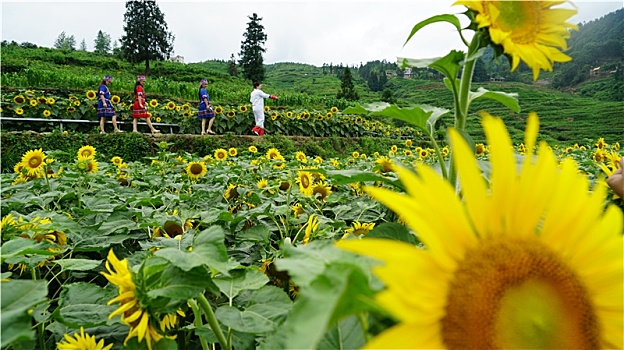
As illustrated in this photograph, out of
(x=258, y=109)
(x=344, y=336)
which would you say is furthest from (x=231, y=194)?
(x=258, y=109)

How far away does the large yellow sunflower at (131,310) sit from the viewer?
62 centimetres

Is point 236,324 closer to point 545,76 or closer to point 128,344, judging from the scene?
point 128,344

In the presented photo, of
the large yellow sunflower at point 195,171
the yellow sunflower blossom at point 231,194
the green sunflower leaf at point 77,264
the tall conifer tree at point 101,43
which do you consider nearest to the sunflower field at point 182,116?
the large yellow sunflower at point 195,171

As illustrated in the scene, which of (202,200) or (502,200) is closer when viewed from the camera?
(502,200)

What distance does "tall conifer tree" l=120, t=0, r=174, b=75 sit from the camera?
110 feet

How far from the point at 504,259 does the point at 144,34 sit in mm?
37874

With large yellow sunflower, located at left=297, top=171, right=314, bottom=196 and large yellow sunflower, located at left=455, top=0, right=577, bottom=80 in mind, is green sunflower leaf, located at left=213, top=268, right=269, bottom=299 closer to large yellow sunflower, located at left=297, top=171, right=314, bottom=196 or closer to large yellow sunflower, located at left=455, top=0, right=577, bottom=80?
large yellow sunflower, located at left=455, top=0, right=577, bottom=80

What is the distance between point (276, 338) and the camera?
486 millimetres

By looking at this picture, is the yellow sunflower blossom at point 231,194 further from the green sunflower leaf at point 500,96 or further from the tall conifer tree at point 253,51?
the tall conifer tree at point 253,51

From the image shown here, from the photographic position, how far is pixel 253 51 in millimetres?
43250

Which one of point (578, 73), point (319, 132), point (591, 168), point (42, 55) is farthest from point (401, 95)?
point (591, 168)

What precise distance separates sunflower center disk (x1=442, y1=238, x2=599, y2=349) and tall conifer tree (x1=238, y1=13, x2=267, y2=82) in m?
41.0

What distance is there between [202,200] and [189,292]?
152 centimetres

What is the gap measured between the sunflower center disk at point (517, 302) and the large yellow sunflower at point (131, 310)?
448mm
